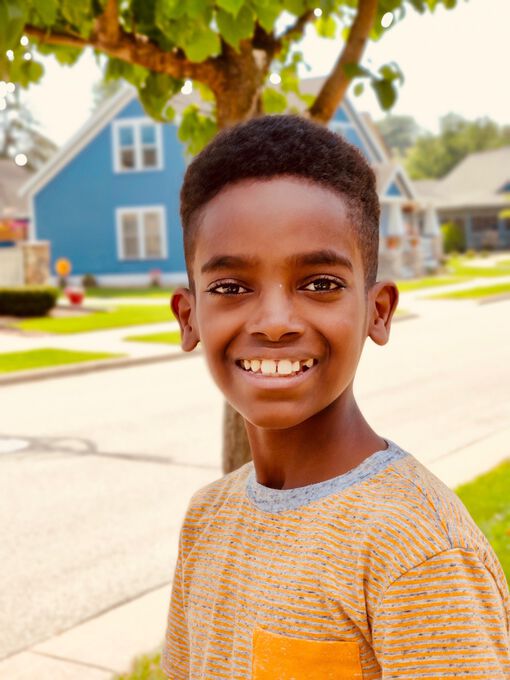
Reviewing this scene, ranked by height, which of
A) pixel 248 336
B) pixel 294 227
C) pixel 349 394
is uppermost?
pixel 294 227

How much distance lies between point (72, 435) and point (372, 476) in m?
8.70

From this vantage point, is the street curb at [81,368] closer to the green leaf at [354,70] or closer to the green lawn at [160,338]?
the green lawn at [160,338]

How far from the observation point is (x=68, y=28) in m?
4.42

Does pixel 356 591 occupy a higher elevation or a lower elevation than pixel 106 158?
lower

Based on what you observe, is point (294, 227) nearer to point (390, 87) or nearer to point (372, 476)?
point (372, 476)

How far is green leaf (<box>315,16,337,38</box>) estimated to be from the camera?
549cm

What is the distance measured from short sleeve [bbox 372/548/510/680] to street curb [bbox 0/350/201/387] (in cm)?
1294

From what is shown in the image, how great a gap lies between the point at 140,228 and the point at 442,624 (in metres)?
33.0

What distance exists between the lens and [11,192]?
1911 inches

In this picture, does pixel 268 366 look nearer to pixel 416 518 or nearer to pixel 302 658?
pixel 416 518

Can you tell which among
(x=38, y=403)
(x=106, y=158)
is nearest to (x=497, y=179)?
(x=106, y=158)

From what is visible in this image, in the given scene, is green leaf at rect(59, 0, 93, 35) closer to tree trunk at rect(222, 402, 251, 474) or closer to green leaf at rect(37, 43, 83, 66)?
green leaf at rect(37, 43, 83, 66)

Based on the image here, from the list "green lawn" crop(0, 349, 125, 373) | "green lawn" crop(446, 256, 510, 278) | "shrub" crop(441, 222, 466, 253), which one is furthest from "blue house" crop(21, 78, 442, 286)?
"shrub" crop(441, 222, 466, 253)

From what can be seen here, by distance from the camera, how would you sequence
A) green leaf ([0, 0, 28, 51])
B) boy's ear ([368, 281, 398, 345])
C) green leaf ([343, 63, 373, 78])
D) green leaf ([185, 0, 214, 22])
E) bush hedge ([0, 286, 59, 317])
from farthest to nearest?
bush hedge ([0, 286, 59, 317])
green leaf ([343, 63, 373, 78])
green leaf ([185, 0, 214, 22])
green leaf ([0, 0, 28, 51])
boy's ear ([368, 281, 398, 345])
